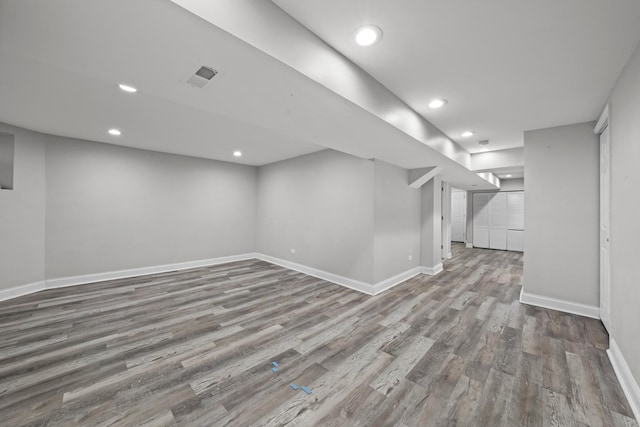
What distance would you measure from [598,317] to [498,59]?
337 centimetres

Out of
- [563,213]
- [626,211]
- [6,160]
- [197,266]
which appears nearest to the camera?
[626,211]

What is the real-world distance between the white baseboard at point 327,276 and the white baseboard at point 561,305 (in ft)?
7.06

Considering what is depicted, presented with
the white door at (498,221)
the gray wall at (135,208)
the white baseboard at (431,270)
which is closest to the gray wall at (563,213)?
the white baseboard at (431,270)

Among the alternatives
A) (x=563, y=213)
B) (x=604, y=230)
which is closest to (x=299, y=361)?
(x=604, y=230)

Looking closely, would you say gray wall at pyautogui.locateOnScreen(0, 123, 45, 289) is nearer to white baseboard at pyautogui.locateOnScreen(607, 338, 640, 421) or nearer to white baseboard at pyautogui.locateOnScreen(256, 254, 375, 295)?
white baseboard at pyautogui.locateOnScreen(256, 254, 375, 295)

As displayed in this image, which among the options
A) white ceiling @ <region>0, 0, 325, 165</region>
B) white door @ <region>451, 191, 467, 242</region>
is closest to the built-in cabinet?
white door @ <region>451, 191, 467, 242</region>

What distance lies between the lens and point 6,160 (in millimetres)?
3338

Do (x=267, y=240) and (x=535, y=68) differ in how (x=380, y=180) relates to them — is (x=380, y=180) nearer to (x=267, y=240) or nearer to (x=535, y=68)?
(x=535, y=68)

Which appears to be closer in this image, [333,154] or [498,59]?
[498,59]

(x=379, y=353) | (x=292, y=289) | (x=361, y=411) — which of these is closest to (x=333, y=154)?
(x=292, y=289)

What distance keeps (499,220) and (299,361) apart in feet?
28.2

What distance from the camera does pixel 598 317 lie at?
2.91 m

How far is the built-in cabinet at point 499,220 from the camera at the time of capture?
7.61 meters

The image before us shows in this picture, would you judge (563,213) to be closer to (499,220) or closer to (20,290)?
(499,220)
